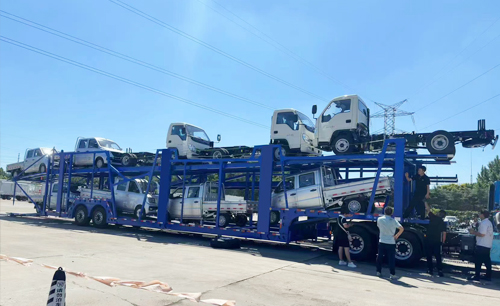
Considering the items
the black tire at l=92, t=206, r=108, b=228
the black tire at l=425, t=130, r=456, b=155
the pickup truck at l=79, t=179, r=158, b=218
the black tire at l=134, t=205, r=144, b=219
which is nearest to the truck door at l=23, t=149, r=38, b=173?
the pickup truck at l=79, t=179, r=158, b=218

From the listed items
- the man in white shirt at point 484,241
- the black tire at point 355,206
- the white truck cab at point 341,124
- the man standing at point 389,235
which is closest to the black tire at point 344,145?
the white truck cab at point 341,124

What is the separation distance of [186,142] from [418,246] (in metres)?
10.1

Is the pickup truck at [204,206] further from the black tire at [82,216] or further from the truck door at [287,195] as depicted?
the black tire at [82,216]

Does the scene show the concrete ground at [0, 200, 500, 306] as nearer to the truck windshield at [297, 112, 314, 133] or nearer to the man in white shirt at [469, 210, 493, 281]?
the man in white shirt at [469, 210, 493, 281]

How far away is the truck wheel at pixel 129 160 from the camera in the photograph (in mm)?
16688

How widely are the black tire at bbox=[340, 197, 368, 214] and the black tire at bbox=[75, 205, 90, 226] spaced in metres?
12.0

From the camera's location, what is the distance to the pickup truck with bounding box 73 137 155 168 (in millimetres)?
16766

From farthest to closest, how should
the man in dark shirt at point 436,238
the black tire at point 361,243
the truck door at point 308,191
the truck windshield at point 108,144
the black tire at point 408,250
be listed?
the truck windshield at point 108,144, the truck door at point 308,191, the black tire at point 361,243, the black tire at point 408,250, the man in dark shirt at point 436,238

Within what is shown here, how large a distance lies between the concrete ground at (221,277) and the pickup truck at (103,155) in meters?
5.42

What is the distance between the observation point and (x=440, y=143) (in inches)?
412

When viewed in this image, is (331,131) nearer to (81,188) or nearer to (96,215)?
(96,215)

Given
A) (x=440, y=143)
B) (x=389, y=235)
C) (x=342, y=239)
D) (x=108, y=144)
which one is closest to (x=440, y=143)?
(x=440, y=143)

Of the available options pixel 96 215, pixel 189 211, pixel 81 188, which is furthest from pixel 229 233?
pixel 81 188

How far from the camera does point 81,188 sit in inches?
719
